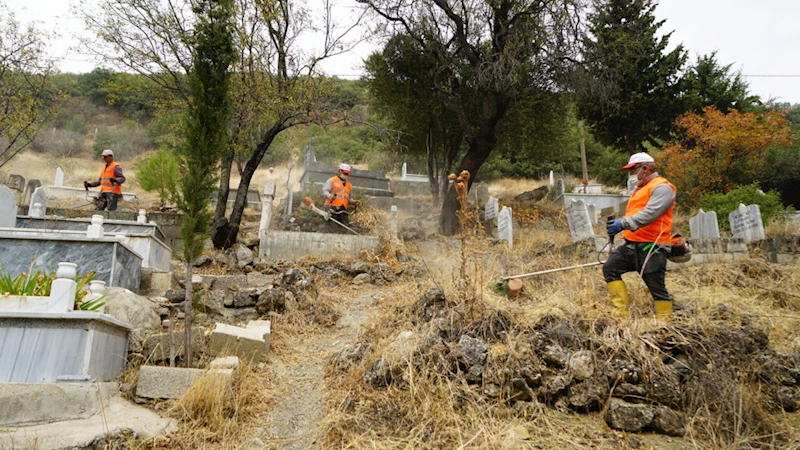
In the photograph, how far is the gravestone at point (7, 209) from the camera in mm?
8508

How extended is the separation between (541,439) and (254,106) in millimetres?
10392

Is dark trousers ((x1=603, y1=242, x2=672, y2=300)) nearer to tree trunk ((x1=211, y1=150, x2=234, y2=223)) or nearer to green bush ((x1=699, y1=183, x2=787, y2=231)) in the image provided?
green bush ((x1=699, y1=183, x2=787, y2=231))

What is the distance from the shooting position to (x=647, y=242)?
4.95 meters

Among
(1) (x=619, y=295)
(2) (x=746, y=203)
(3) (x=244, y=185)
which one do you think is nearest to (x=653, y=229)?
(1) (x=619, y=295)

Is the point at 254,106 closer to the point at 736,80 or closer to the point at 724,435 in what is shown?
the point at 724,435

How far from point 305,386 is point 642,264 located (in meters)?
3.59

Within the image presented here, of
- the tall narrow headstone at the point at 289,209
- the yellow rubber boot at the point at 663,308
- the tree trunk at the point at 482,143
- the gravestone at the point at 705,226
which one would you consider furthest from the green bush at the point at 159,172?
the yellow rubber boot at the point at 663,308

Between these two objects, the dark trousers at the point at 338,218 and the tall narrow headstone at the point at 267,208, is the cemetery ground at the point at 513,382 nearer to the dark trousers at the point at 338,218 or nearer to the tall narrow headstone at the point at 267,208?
the tall narrow headstone at the point at 267,208

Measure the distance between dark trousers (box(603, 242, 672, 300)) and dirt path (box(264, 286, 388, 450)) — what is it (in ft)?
10.3

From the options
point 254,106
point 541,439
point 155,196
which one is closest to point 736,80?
point 254,106

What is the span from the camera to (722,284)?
6785mm

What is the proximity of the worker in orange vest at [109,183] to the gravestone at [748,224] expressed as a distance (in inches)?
527

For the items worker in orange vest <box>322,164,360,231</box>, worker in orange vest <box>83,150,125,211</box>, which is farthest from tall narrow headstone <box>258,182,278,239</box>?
worker in orange vest <box>83,150,125,211</box>

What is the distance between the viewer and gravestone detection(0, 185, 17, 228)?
8.51 m
